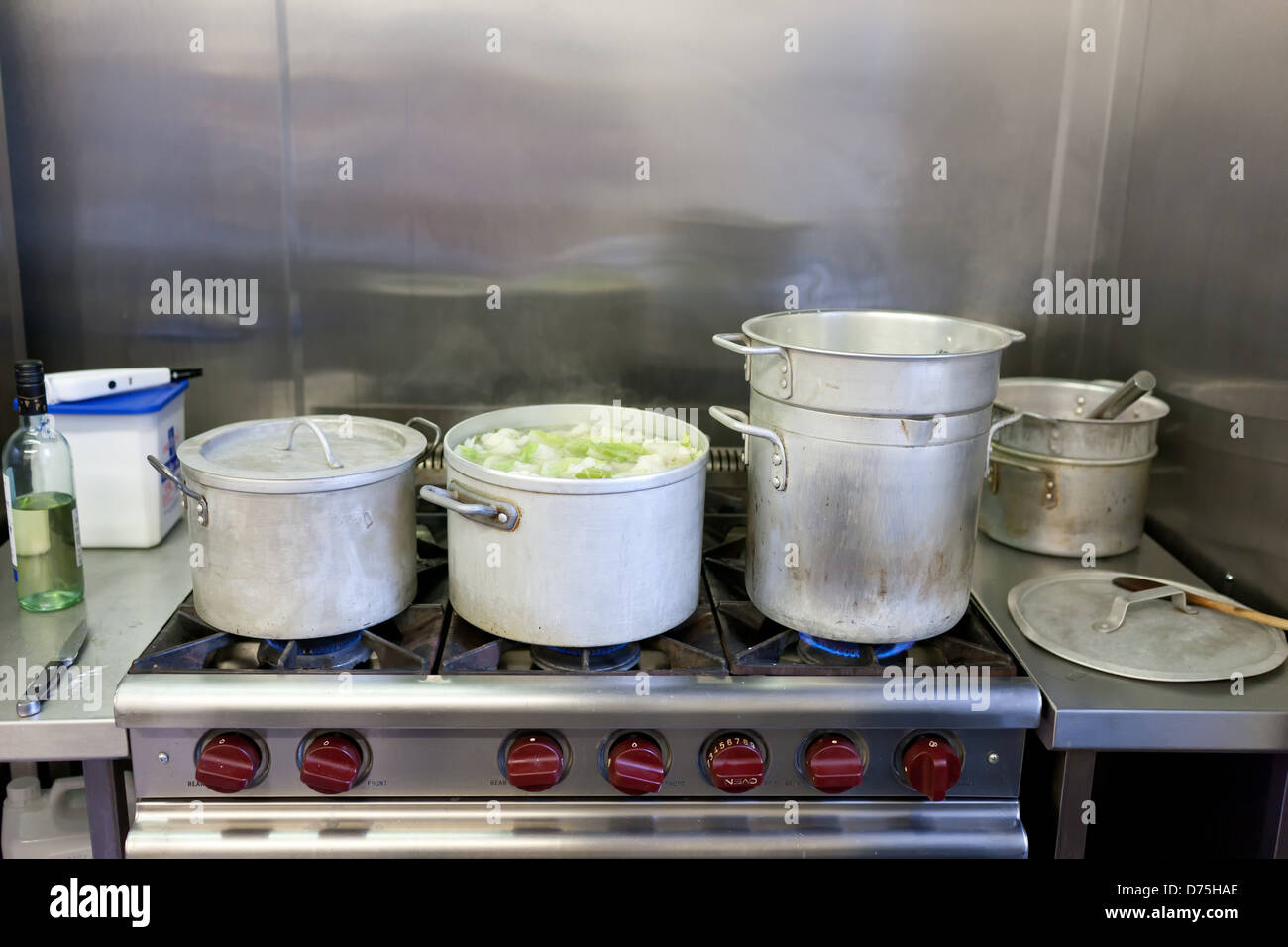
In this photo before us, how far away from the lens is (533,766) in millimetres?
1154

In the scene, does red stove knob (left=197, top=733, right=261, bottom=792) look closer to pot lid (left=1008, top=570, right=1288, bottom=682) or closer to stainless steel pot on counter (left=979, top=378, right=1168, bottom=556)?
pot lid (left=1008, top=570, right=1288, bottom=682)

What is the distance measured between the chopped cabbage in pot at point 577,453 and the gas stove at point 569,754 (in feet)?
0.67

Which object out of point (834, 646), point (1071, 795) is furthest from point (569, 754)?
point (1071, 795)

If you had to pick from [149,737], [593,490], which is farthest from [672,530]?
[149,737]

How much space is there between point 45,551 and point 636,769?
2.58 feet

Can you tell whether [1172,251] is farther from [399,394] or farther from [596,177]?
[399,394]

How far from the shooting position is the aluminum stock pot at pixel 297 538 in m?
1.17

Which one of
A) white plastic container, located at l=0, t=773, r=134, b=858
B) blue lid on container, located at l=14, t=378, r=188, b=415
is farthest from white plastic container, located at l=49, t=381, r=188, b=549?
white plastic container, located at l=0, t=773, r=134, b=858

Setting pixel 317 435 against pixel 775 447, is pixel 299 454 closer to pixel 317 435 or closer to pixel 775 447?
pixel 317 435

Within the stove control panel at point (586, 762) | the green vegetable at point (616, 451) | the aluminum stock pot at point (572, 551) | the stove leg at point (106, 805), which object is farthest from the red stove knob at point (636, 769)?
the stove leg at point (106, 805)

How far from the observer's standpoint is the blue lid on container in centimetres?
147

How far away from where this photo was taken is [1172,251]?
5.43 ft

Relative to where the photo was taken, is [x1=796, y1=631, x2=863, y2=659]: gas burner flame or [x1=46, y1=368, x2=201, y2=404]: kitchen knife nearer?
[x1=796, y1=631, x2=863, y2=659]: gas burner flame

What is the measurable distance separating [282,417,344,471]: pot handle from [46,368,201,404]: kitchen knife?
0.29m
